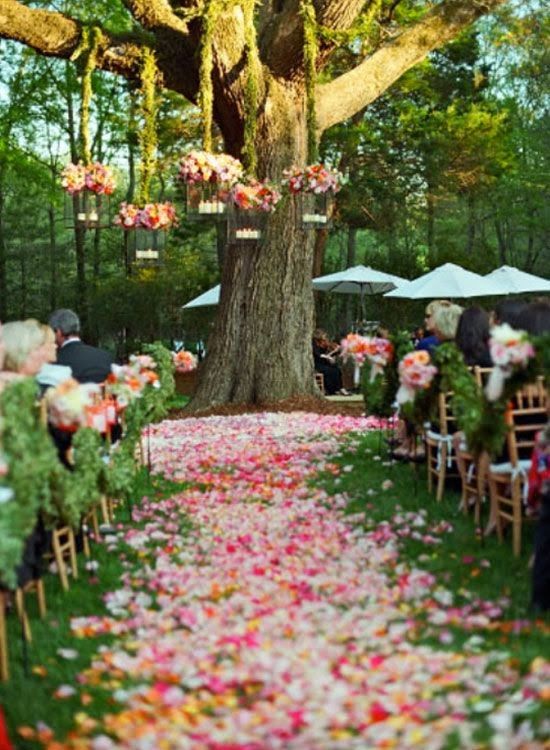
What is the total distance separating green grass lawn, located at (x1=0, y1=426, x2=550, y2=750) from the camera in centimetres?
466

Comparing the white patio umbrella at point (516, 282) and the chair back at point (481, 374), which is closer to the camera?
the chair back at point (481, 374)

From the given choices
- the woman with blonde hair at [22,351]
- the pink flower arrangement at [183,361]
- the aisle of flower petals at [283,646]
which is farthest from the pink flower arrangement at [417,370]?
the pink flower arrangement at [183,361]

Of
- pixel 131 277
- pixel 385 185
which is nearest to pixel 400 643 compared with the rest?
pixel 385 185

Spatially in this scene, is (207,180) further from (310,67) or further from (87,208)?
(310,67)

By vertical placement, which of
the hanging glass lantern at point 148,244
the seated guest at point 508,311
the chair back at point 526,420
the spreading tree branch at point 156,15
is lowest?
the chair back at point 526,420

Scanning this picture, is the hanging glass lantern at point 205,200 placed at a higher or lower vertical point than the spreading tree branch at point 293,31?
lower

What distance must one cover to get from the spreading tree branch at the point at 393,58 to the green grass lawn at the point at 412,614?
8.95 m

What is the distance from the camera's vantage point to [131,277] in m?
29.7

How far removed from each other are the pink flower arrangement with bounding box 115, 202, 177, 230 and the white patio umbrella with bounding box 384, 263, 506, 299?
6.02 meters

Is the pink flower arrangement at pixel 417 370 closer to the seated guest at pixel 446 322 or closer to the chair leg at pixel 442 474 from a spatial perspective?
the chair leg at pixel 442 474

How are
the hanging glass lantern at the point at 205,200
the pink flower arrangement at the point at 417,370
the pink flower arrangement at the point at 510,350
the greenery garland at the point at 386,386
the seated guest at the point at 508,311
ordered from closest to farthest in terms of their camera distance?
the pink flower arrangement at the point at 510,350
the pink flower arrangement at the point at 417,370
the seated guest at the point at 508,311
the greenery garland at the point at 386,386
the hanging glass lantern at the point at 205,200

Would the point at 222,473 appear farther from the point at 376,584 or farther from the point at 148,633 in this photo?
the point at 148,633

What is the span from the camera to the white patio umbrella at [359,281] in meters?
21.8

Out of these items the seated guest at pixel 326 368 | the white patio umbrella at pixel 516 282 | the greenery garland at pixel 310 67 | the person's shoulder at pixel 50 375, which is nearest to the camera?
the person's shoulder at pixel 50 375
